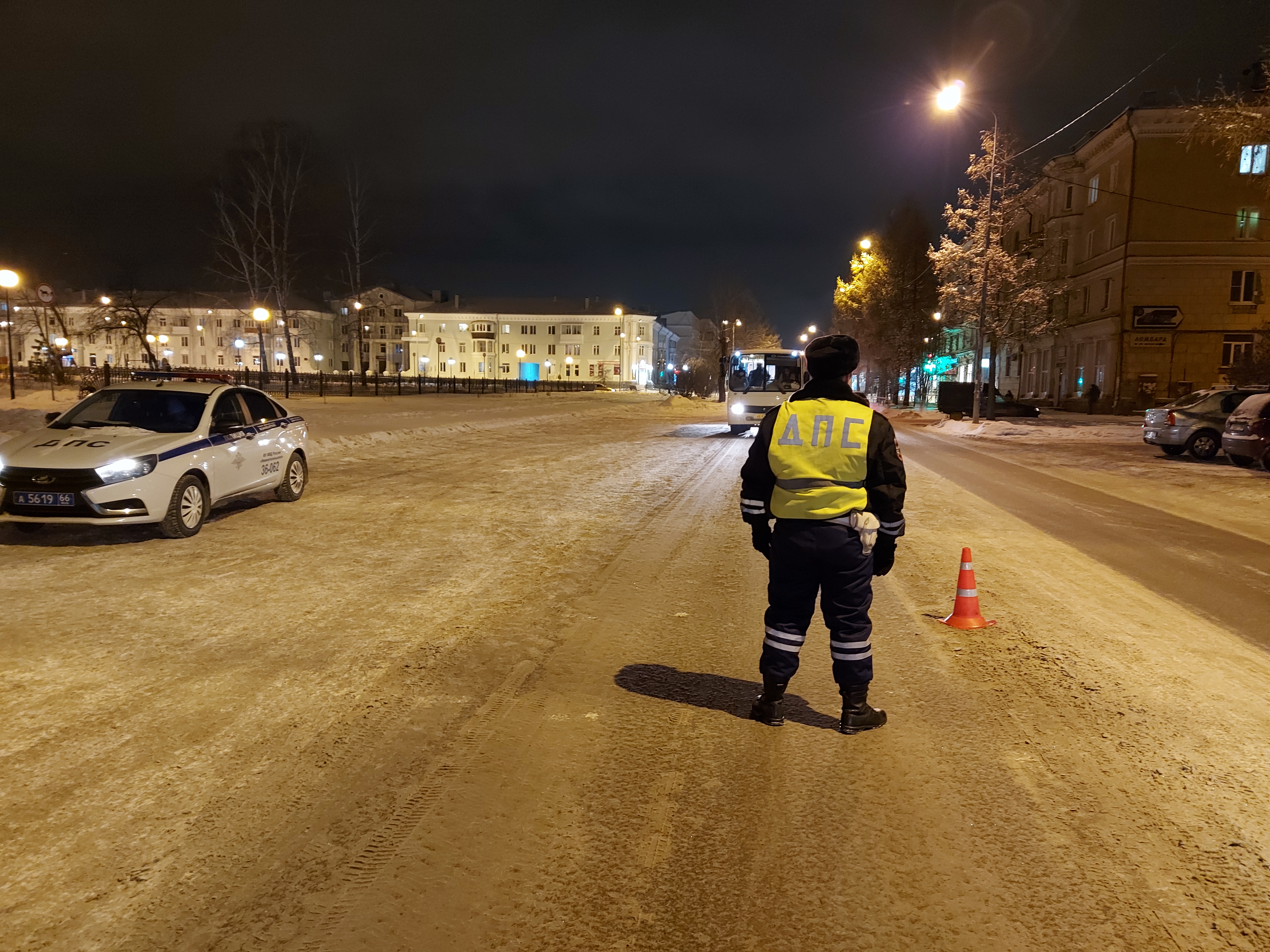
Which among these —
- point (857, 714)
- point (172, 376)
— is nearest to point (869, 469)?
point (857, 714)

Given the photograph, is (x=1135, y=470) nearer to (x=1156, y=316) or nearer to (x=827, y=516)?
(x=827, y=516)

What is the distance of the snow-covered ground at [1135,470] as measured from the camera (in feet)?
39.4

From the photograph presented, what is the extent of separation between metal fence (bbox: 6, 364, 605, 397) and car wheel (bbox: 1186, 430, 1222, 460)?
1131 inches

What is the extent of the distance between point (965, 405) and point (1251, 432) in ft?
71.4

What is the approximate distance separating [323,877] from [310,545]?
608cm

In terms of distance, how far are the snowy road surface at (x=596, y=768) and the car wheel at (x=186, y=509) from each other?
3.28 ft

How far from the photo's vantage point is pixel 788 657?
159 inches

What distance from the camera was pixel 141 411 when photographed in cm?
924

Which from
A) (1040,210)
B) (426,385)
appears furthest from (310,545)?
(1040,210)

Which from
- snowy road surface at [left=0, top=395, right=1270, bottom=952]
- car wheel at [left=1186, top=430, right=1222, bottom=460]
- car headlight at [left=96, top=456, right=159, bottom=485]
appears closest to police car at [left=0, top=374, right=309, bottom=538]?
car headlight at [left=96, top=456, right=159, bottom=485]

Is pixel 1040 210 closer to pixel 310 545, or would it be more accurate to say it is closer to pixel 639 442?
pixel 639 442

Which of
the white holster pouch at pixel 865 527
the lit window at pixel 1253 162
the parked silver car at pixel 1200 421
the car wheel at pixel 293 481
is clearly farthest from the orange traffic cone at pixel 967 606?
the lit window at pixel 1253 162

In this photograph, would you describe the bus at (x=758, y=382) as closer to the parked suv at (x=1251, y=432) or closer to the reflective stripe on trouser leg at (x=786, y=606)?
the parked suv at (x=1251, y=432)

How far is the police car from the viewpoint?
786 cm
